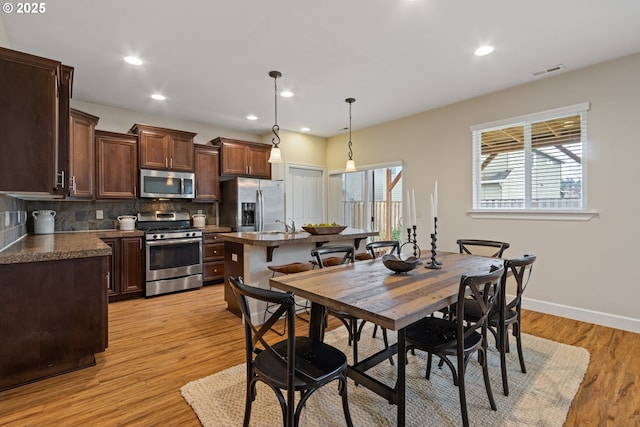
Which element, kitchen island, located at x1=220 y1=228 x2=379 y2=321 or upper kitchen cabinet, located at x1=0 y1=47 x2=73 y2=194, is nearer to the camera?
upper kitchen cabinet, located at x1=0 y1=47 x2=73 y2=194

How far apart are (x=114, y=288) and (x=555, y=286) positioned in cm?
557

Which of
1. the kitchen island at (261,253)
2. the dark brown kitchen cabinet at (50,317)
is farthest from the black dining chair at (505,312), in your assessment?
the dark brown kitchen cabinet at (50,317)

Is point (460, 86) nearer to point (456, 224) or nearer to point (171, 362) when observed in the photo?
point (456, 224)

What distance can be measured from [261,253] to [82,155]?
2.73 meters

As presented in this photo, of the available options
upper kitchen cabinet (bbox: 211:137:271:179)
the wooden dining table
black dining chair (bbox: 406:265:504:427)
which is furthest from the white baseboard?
upper kitchen cabinet (bbox: 211:137:271:179)

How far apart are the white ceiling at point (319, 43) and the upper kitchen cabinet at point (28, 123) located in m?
0.59

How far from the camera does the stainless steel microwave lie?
455 centimetres

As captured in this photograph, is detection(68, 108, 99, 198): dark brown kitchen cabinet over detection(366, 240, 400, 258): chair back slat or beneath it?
over

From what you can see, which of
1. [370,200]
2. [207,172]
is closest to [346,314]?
[370,200]

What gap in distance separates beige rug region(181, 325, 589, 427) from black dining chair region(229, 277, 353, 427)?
27 centimetres

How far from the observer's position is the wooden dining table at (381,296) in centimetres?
144

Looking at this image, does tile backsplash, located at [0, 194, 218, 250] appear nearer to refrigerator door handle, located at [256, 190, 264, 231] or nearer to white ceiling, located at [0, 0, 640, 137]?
refrigerator door handle, located at [256, 190, 264, 231]

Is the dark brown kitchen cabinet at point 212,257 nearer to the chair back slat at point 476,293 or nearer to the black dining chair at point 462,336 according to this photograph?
the black dining chair at point 462,336

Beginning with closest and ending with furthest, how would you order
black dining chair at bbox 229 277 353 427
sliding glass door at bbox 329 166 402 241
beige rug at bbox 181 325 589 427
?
black dining chair at bbox 229 277 353 427
beige rug at bbox 181 325 589 427
sliding glass door at bbox 329 166 402 241
